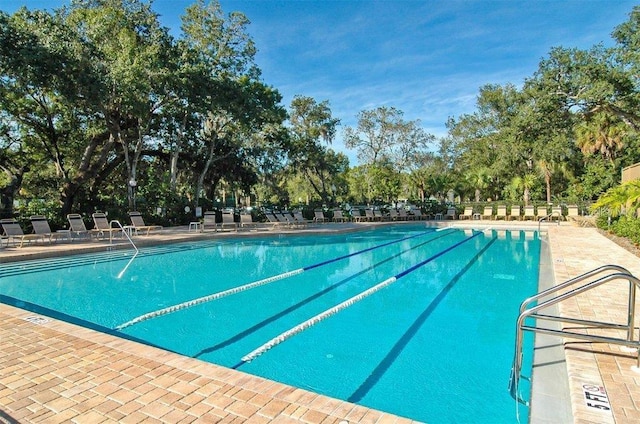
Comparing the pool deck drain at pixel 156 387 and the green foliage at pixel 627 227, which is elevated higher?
the green foliage at pixel 627 227

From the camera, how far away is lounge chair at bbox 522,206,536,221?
2194 cm

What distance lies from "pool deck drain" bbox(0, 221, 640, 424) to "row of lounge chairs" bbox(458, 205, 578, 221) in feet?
65.1

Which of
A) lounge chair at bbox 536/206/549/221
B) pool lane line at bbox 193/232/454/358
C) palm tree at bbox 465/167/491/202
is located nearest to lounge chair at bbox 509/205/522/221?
lounge chair at bbox 536/206/549/221

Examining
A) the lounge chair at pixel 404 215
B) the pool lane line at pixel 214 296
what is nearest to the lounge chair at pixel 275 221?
the pool lane line at pixel 214 296

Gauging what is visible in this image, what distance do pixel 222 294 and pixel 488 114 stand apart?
33.0 meters

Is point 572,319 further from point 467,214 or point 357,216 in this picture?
point 467,214

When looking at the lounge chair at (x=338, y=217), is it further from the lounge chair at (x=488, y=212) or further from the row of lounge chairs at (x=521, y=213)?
the lounge chair at (x=488, y=212)

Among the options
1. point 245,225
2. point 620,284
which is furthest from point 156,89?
point 620,284

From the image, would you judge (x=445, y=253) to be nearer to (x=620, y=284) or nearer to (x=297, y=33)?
(x=620, y=284)

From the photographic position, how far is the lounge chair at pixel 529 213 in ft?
72.0

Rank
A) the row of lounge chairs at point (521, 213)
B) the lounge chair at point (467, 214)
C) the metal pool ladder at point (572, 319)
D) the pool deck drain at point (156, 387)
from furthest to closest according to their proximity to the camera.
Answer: the lounge chair at point (467, 214), the row of lounge chairs at point (521, 213), the metal pool ladder at point (572, 319), the pool deck drain at point (156, 387)

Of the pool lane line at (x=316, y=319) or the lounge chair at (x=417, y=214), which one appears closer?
the pool lane line at (x=316, y=319)

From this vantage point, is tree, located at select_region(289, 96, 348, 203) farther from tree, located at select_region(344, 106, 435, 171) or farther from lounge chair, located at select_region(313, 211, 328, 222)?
lounge chair, located at select_region(313, 211, 328, 222)

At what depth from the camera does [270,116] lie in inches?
768
